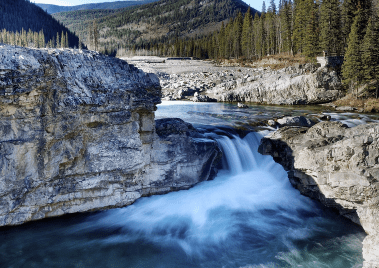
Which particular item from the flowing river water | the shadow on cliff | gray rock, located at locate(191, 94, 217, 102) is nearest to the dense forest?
gray rock, located at locate(191, 94, 217, 102)

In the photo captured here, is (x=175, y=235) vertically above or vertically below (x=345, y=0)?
below

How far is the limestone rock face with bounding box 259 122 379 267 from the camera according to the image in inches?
324

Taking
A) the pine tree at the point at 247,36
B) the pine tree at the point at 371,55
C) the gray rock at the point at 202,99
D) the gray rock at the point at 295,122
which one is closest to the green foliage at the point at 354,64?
the pine tree at the point at 371,55

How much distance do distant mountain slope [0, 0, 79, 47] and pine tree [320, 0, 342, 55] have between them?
13341cm

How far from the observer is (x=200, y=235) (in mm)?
9062

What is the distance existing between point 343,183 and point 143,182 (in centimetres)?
726

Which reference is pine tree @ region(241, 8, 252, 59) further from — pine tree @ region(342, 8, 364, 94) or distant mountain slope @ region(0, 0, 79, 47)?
distant mountain slope @ region(0, 0, 79, 47)

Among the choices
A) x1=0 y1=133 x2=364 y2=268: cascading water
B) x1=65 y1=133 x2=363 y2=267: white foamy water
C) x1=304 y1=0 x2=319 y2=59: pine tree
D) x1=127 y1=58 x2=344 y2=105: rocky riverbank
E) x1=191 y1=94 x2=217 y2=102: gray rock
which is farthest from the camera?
x1=304 y1=0 x2=319 y2=59: pine tree

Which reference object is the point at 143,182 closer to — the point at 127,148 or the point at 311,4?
the point at 127,148

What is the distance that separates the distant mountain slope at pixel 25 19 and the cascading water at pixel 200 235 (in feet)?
482

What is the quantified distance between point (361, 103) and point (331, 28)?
16.5 metres

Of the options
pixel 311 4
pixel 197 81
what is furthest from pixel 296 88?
pixel 311 4

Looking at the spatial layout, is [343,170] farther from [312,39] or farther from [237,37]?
[237,37]

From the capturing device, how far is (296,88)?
33844 mm
